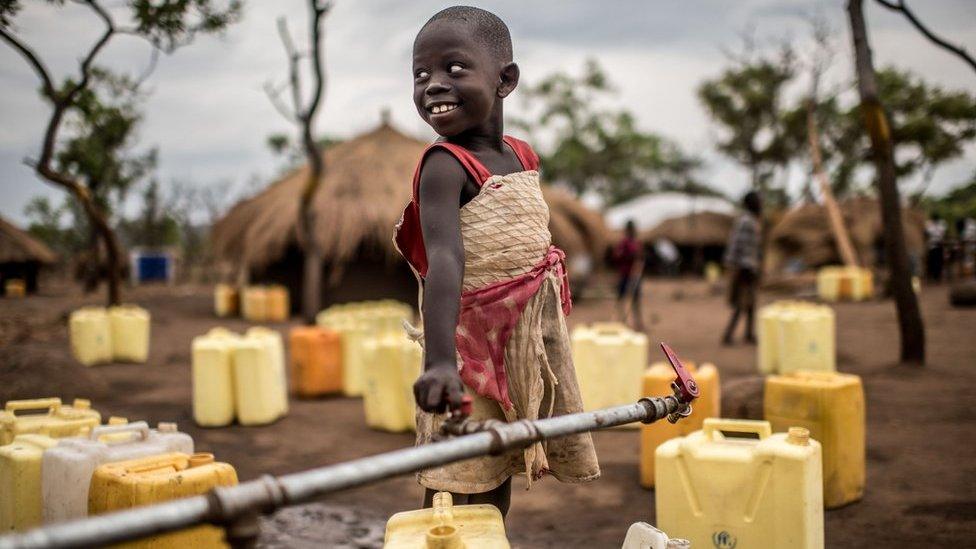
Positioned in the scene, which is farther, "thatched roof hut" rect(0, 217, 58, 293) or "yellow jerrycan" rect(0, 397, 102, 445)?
"thatched roof hut" rect(0, 217, 58, 293)

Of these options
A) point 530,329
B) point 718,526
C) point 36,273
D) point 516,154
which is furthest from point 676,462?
point 36,273

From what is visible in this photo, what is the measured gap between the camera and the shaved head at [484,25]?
179 cm

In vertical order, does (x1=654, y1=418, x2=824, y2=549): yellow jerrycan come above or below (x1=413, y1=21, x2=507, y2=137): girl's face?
below

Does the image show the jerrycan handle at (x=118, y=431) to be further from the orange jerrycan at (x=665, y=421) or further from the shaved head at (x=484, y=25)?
the orange jerrycan at (x=665, y=421)

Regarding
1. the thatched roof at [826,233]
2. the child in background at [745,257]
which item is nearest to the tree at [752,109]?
the thatched roof at [826,233]

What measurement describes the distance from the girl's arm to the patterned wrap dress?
65mm

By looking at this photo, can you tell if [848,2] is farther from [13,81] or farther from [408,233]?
[13,81]

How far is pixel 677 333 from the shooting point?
10375mm

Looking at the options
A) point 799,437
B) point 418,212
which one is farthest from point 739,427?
point 418,212

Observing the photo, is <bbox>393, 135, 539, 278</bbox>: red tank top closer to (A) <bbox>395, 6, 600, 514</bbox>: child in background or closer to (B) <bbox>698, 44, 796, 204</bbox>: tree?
(A) <bbox>395, 6, 600, 514</bbox>: child in background

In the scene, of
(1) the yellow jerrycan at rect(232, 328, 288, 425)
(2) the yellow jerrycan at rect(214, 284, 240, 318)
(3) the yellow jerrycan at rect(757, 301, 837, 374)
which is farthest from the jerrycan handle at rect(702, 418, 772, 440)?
(2) the yellow jerrycan at rect(214, 284, 240, 318)

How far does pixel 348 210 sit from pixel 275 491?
1295 centimetres

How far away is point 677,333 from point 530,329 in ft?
29.2

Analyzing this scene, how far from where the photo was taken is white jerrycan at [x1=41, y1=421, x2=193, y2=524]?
248 cm
